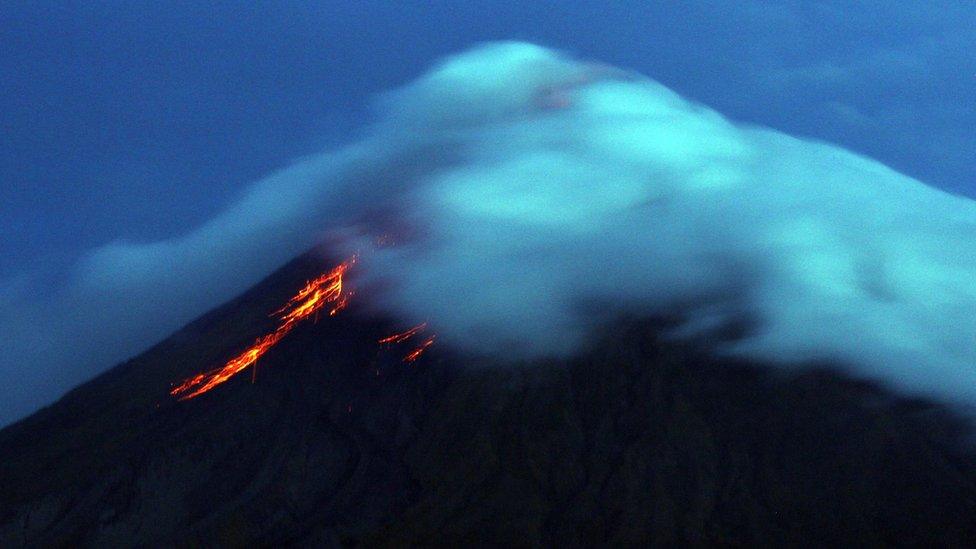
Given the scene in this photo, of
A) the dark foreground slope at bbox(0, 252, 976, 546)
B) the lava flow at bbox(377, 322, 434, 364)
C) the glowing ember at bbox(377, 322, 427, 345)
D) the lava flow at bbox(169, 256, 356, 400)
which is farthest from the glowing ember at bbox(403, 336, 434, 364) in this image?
the lava flow at bbox(169, 256, 356, 400)

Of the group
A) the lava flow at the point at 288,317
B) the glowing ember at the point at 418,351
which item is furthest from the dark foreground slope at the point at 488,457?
the lava flow at the point at 288,317

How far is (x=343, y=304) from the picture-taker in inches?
3762

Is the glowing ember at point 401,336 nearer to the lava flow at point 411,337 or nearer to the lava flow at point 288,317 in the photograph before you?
the lava flow at point 411,337

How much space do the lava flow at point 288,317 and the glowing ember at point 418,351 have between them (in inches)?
272

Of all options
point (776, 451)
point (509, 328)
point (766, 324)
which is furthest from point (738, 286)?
point (776, 451)

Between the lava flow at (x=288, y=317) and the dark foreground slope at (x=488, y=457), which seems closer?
the dark foreground slope at (x=488, y=457)

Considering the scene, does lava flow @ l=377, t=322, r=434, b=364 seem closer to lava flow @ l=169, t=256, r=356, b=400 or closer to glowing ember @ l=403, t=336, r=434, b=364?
glowing ember @ l=403, t=336, r=434, b=364

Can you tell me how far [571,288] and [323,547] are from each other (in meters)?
35.5

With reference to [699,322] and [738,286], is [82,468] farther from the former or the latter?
[738,286]

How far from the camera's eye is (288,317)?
9444cm

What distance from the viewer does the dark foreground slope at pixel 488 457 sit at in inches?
2803

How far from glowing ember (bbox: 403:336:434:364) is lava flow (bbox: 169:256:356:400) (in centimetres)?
692

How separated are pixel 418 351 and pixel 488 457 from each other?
13.6 m

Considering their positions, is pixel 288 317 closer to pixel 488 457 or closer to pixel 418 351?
pixel 418 351
